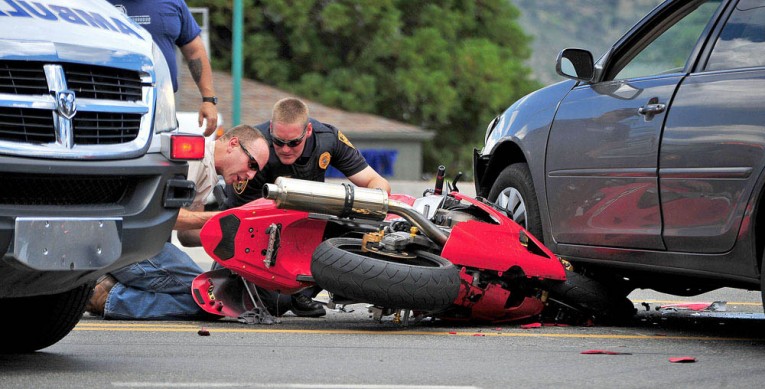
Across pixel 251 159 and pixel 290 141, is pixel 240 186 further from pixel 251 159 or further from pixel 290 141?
pixel 290 141

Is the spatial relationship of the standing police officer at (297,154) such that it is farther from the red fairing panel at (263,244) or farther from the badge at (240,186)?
the red fairing panel at (263,244)

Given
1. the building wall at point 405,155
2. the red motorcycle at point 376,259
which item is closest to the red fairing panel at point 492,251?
the red motorcycle at point 376,259

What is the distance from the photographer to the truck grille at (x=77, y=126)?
448cm

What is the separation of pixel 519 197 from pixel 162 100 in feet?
9.27

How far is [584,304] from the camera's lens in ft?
22.4

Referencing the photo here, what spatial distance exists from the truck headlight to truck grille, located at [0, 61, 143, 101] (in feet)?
0.33

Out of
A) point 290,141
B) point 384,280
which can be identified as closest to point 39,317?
point 384,280

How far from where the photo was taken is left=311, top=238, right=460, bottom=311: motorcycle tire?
6211 millimetres

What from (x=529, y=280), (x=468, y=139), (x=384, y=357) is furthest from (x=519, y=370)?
(x=468, y=139)

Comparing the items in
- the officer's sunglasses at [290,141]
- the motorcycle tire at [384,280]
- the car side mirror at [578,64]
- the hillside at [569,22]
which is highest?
the hillside at [569,22]

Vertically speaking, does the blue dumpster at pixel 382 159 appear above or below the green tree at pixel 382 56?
below

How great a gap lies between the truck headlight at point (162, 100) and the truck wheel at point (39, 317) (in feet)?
Result: 2.43

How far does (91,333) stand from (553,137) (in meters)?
2.49

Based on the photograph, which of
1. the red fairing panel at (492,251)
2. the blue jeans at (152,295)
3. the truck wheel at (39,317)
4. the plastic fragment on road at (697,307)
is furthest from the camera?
the plastic fragment on road at (697,307)
